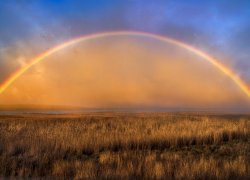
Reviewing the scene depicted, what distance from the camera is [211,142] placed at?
16797 millimetres

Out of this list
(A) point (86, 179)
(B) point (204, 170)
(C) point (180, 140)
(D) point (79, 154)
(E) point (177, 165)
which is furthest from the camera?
(C) point (180, 140)

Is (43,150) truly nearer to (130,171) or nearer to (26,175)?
(26,175)

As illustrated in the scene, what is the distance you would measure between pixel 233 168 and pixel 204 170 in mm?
1069

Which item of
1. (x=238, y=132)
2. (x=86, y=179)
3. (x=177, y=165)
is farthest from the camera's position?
(x=238, y=132)

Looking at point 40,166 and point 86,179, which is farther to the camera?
point 40,166

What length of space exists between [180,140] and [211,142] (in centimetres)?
174

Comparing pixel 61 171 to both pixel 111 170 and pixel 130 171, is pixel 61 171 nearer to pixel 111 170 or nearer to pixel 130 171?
pixel 111 170

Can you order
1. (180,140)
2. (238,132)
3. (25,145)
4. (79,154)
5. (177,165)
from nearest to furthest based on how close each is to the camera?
1. (177,165)
2. (79,154)
3. (25,145)
4. (180,140)
5. (238,132)

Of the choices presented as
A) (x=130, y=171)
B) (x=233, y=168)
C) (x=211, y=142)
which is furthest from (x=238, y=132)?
(x=130, y=171)

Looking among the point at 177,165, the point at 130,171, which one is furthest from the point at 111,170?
the point at 177,165

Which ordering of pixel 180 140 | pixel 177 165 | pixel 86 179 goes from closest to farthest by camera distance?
pixel 86 179 → pixel 177 165 → pixel 180 140

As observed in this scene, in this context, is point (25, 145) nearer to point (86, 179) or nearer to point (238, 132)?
point (86, 179)

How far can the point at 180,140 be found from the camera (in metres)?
16.7

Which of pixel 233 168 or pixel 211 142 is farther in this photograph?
pixel 211 142
